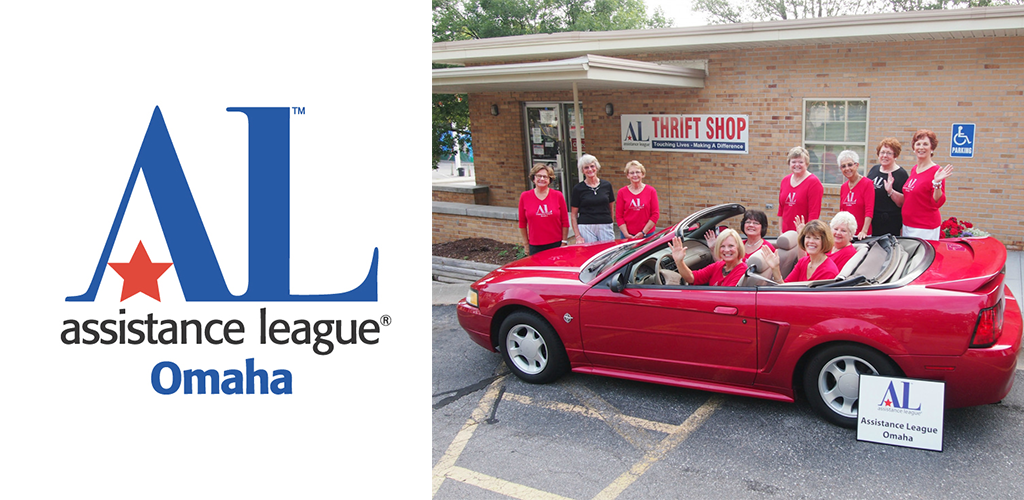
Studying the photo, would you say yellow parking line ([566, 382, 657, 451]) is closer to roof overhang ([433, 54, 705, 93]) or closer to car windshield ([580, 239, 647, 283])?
car windshield ([580, 239, 647, 283])

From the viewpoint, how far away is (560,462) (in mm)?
4555

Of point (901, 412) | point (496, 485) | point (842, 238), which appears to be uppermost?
point (842, 238)

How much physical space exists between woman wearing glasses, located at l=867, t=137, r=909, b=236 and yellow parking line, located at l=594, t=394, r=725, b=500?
9.93 feet

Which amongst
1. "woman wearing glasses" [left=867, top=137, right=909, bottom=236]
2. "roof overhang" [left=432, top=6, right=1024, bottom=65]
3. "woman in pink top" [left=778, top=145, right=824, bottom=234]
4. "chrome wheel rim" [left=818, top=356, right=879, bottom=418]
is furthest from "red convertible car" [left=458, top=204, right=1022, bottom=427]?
"roof overhang" [left=432, top=6, right=1024, bottom=65]

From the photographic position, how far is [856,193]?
6.95 meters

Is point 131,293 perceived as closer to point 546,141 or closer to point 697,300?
point 697,300

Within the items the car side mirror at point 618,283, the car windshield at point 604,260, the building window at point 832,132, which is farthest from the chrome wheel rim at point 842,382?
the building window at point 832,132

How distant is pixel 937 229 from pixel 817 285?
2.90m

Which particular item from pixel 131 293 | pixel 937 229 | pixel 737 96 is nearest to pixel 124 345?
pixel 131 293

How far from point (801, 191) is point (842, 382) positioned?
9.18 ft

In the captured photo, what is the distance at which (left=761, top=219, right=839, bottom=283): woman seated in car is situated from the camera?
206 inches

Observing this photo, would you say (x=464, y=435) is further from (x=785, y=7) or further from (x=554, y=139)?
(x=785, y=7)

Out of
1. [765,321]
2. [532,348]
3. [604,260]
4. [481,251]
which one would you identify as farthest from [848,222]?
[481,251]

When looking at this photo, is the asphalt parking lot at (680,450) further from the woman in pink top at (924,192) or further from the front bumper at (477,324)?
the woman in pink top at (924,192)
